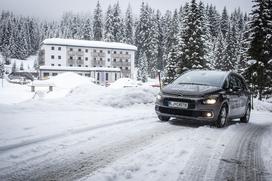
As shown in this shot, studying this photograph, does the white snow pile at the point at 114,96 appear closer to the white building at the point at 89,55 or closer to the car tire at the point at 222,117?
the car tire at the point at 222,117

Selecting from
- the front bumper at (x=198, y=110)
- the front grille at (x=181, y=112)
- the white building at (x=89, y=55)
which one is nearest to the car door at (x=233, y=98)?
the front bumper at (x=198, y=110)

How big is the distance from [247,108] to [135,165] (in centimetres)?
769

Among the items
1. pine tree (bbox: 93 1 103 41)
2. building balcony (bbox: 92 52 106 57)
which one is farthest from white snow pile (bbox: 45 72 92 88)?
pine tree (bbox: 93 1 103 41)

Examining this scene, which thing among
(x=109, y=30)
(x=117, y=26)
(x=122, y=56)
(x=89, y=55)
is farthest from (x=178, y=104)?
(x=117, y=26)

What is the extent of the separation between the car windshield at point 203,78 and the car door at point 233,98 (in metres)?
0.35

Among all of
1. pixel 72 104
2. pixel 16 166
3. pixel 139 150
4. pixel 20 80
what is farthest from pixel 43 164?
pixel 20 80

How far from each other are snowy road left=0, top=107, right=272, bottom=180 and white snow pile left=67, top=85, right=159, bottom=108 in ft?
17.6

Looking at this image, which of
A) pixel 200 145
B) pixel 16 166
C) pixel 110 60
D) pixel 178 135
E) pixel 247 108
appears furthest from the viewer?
pixel 110 60

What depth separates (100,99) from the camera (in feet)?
43.1

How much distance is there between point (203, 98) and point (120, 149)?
3571mm

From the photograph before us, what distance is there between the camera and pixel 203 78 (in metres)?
9.73

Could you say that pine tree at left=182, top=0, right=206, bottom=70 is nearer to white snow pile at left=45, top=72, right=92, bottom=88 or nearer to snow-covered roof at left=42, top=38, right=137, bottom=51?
white snow pile at left=45, top=72, right=92, bottom=88

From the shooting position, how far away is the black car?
841 cm

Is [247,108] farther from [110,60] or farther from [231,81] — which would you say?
[110,60]
